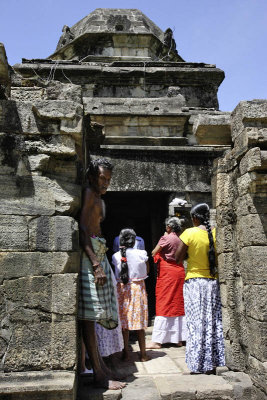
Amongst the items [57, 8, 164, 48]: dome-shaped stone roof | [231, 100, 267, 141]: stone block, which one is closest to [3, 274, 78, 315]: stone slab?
[231, 100, 267, 141]: stone block

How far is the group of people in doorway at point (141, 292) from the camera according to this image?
3484 mm

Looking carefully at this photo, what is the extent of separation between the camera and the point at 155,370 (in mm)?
4410

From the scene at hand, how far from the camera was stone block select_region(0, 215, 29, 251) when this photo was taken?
325 centimetres

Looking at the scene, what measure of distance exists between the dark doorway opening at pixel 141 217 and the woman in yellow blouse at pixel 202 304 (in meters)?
3.22

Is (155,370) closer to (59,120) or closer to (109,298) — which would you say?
(109,298)

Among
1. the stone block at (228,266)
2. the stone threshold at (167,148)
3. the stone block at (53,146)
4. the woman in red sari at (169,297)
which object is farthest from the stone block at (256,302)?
the stone threshold at (167,148)

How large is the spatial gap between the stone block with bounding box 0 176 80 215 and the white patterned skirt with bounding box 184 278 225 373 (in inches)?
70.6

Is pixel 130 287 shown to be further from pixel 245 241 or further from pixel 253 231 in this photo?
pixel 253 231

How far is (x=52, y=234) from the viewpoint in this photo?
3.31 meters

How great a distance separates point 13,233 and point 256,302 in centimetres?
233

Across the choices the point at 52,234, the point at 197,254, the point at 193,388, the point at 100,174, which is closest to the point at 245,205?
the point at 197,254

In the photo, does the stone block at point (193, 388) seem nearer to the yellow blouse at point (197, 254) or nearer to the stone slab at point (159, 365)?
the stone slab at point (159, 365)

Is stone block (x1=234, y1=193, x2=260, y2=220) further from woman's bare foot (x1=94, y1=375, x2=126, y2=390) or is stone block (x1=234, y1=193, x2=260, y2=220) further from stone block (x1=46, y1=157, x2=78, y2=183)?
woman's bare foot (x1=94, y1=375, x2=126, y2=390)

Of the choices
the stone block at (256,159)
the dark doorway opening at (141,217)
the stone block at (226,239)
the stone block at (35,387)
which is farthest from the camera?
the dark doorway opening at (141,217)
